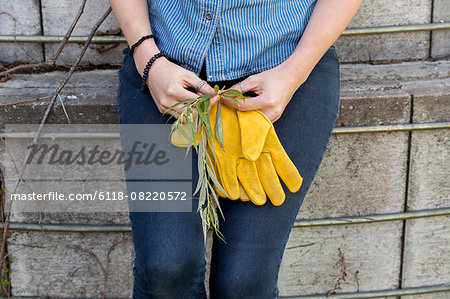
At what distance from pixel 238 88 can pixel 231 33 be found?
165 millimetres

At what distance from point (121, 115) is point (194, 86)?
26 centimetres

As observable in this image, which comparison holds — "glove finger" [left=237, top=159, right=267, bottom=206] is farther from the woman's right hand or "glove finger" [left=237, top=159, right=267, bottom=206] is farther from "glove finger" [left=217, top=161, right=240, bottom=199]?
the woman's right hand

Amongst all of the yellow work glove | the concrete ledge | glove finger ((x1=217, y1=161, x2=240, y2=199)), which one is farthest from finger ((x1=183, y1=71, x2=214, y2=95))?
the concrete ledge

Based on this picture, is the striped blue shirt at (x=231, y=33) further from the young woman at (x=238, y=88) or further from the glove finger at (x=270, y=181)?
the glove finger at (x=270, y=181)

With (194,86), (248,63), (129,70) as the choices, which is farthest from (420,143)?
(129,70)

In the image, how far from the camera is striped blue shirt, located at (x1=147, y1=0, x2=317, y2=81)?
150 cm

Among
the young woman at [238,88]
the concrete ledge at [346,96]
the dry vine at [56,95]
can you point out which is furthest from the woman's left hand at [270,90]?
the dry vine at [56,95]

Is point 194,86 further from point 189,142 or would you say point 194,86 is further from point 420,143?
point 420,143

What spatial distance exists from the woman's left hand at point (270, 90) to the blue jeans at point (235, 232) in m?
0.06

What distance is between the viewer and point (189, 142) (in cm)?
139

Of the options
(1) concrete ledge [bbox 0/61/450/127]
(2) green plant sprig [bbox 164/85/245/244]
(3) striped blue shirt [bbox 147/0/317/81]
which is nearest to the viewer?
(2) green plant sprig [bbox 164/85/245/244]

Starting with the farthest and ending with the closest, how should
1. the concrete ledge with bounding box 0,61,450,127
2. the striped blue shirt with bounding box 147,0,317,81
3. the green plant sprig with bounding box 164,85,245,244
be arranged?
the concrete ledge with bounding box 0,61,450,127
the striped blue shirt with bounding box 147,0,317,81
the green plant sprig with bounding box 164,85,245,244

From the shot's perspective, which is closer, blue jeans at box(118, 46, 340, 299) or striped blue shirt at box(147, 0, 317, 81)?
blue jeans at box(118, 46, 340, 299)

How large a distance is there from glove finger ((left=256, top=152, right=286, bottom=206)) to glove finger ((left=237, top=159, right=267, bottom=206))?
0.02 meters
